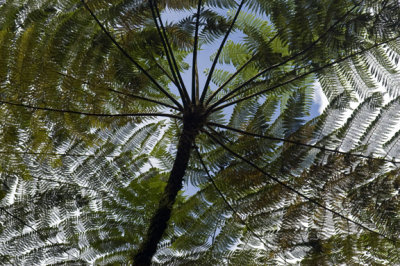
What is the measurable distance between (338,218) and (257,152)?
0.61 meters

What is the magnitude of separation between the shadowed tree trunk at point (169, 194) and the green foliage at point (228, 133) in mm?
104

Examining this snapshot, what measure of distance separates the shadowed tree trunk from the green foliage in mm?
104

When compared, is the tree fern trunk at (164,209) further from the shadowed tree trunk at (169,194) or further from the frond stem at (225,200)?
the frond stem at (225,200)

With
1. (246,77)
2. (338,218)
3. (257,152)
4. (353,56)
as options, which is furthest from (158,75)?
(338,218)

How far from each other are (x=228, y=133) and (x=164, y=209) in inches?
31.2

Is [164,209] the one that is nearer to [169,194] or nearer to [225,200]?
[169,194]

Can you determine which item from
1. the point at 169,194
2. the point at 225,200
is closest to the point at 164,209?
the point at 169,194

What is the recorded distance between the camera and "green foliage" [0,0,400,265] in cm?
218

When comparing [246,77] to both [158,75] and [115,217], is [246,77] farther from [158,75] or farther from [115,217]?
[115,217]

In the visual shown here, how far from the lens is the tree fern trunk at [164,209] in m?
1.88

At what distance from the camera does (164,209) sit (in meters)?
1.96

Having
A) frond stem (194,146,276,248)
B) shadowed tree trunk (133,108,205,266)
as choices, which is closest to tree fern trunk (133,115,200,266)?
shadowed tree trunk (133,108,205,266)

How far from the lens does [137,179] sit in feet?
9.32

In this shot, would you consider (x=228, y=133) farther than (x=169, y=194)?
Yes
